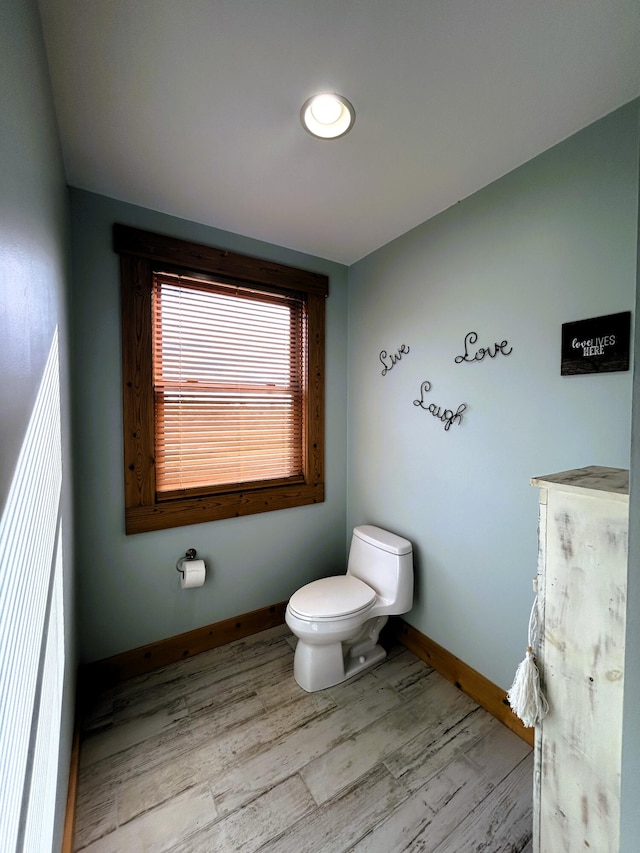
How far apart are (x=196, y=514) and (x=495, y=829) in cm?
175

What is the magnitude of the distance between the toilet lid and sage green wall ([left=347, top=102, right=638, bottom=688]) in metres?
0.36

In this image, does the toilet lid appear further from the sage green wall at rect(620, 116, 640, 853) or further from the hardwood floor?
the sage green wall at rect(620, 116, 640, 853)

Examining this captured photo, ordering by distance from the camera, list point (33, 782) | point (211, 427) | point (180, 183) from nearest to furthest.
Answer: point (33, 782)
point (180, 183)
point (211, 427)

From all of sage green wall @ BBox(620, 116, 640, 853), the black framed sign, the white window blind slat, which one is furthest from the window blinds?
sage green wall @ BBox(620, 116, 640, 853)

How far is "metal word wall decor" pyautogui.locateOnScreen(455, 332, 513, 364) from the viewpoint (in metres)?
1.53

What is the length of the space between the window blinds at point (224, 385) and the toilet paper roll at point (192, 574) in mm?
405

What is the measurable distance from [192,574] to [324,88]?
7.11ft

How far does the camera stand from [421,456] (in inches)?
76.1

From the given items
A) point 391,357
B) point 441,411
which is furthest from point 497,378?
point 391,357

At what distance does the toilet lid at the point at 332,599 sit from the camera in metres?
1.71

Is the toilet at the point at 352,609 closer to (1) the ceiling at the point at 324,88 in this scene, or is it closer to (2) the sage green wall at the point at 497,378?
(2) the sage green wall at the point at 497,378

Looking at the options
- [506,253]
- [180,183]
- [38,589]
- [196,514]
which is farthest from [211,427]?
[506,253]

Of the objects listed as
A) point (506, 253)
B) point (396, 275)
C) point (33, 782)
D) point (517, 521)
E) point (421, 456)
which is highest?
point (396, 275)

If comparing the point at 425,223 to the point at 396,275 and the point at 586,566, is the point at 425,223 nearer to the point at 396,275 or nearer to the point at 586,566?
the point at 396,275
